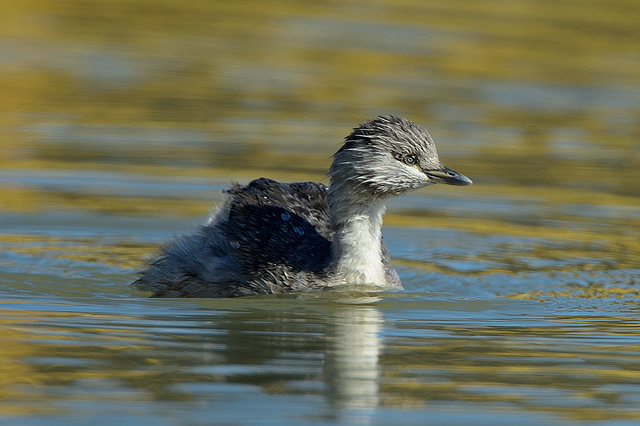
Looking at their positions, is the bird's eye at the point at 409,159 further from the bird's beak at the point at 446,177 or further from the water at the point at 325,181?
the water at the point at 325,181

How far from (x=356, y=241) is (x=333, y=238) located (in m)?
0.24

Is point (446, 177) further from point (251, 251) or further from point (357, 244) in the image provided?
point (251, 251)

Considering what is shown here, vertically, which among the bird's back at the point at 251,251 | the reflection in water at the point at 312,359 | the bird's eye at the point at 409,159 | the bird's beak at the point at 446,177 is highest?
the bird's eye at the point at 409,159

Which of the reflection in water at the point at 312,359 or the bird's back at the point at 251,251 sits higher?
the bird's back at the point at 251,251

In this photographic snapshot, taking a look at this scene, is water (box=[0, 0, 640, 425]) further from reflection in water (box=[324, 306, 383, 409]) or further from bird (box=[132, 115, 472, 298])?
bird (box=[132, 115, 472, 298])

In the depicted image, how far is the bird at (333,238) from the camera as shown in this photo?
947cm

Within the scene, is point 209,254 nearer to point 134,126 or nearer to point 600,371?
point 600,371

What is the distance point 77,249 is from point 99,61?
27.2 feet

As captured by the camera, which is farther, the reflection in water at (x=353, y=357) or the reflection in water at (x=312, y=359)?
the reflection in water at (x=353, y=357)

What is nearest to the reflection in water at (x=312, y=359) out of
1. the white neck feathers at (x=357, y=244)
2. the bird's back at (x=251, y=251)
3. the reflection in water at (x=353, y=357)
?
the reflection in water at (x=353, y=357)

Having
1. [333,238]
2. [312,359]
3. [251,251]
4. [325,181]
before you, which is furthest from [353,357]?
[325,181]

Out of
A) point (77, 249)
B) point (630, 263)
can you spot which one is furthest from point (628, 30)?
point (77, 249)

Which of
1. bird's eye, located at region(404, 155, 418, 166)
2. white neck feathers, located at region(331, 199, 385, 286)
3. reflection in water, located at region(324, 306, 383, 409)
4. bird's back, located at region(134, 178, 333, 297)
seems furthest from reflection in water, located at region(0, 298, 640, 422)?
bird's eye, located at region(404, 155, 418, 166)

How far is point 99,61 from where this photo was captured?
1880cm
